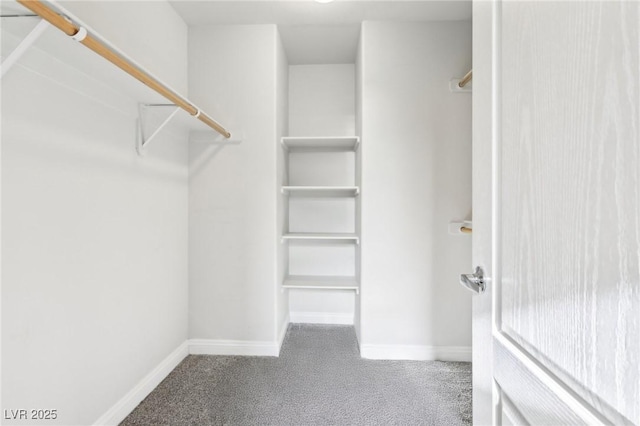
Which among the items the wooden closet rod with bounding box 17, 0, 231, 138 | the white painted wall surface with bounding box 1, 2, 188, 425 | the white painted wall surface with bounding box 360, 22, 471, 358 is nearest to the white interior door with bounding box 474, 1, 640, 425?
the wooden closet rod with bounding box 17, 0, 231, 138

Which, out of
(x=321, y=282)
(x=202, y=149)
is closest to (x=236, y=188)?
(x=202, y=149)

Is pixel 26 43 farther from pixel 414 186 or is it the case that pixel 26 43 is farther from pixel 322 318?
pixel 322 318

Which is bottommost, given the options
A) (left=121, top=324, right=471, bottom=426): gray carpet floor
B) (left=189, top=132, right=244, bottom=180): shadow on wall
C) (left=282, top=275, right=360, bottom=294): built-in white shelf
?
(left=121, top=324, right=471, bottom=426): gray carpet floor

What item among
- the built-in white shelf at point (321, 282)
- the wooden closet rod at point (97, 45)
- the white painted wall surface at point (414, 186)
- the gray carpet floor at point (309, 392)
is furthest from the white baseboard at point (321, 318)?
the wooden closet rod at point (97, 45)

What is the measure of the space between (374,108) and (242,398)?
188 centimetres

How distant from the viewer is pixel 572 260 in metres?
0.42

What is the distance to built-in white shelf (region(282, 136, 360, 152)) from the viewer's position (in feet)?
7.18

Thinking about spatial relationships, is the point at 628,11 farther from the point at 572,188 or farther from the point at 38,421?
the point at 38,421

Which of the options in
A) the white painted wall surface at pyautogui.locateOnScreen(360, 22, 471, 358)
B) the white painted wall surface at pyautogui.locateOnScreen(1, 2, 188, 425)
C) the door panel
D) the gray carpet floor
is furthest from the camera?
the white painted wall surface at pyautogui.locateOnScreen(360, 22, 471, 358)

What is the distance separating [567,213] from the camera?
435mm

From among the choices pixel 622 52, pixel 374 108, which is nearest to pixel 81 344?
pixel 622 52

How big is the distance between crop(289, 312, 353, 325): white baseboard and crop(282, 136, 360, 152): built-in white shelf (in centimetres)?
138

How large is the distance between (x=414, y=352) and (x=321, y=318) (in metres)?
0.83

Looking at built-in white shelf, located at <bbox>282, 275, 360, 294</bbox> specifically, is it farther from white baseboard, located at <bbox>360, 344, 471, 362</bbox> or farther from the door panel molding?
the door panel molding
